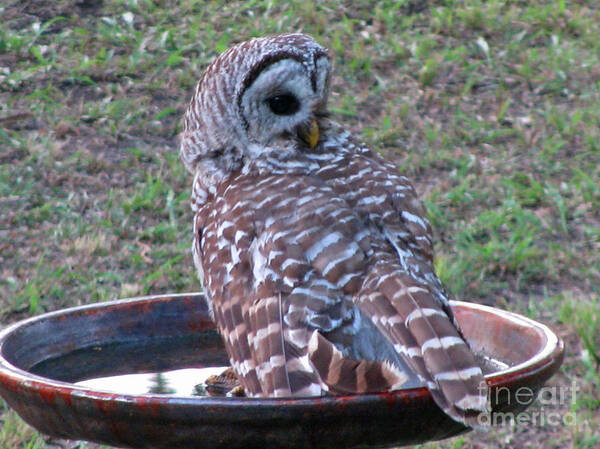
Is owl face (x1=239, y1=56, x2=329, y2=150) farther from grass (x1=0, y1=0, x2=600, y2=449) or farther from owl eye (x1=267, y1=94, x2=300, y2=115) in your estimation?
grass (x1=0, y1=0, x2=600, y2=449)

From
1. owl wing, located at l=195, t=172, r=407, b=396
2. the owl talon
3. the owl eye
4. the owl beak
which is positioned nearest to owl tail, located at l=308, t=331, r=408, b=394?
owl wing, located at l=195, t=172, r=407, b=396

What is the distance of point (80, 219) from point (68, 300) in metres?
0.89

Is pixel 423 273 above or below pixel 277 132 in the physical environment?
below

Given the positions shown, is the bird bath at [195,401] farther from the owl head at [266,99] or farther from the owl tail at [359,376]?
the owl head at [266,99]

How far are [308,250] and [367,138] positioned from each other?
467cm

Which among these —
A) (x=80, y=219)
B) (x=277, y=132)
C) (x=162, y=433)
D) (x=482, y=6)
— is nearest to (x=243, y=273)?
(x=162, y=433)

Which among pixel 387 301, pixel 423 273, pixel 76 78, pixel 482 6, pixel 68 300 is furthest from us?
pixel 482 6

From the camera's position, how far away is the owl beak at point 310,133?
3.59m

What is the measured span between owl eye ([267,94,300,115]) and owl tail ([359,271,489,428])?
1148 mm

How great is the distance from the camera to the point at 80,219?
6.47 m

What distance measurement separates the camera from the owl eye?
371 cm

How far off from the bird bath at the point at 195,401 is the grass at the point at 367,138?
1.79m

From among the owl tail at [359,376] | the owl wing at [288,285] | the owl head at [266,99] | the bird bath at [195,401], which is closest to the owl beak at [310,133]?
the owl head at [266,99]

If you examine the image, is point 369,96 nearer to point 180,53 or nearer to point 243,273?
point 180,53
